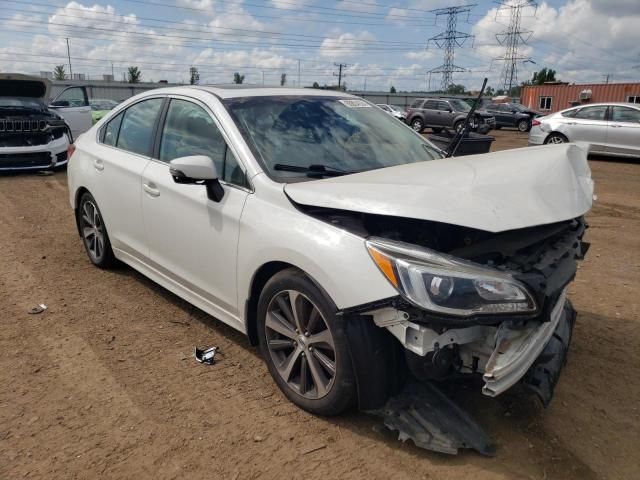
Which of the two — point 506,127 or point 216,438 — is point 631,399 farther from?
point 506,127

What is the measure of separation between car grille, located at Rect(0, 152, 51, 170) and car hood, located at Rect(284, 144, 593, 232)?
30.6 ft

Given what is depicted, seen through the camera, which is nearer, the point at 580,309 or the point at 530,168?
the point at 530,168

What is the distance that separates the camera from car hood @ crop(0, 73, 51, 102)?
10.5m

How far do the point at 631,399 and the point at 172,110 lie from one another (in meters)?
3.51

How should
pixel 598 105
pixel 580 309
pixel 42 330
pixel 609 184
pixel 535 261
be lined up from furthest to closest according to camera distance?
pixel 598 105
pixel 609 184
pixel 580 309
pixel 42 330
pixel 535 261

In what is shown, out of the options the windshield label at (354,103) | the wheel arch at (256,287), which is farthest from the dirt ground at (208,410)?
the windshield label at (354,103)

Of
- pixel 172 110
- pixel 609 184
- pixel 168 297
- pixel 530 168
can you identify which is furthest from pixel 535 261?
pixel 609 184

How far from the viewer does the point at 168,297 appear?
4.50 meters

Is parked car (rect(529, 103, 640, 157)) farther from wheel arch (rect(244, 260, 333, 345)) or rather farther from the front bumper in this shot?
wheel arch (rect(244, 260, 333, 345))

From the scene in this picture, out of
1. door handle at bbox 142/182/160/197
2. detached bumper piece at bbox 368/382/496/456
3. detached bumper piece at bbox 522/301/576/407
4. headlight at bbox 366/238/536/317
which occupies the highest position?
door handle at bbox 142/182/160/197

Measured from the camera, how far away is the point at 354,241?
2.53 m

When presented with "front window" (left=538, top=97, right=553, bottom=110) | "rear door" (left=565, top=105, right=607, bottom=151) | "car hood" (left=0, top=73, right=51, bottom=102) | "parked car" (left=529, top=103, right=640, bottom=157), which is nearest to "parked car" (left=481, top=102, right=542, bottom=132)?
"front window" (left=538, top=97, right=553, bottom=110)

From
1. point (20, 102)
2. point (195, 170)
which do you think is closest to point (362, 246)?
point (195, 170)

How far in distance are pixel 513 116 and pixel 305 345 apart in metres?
30.4
